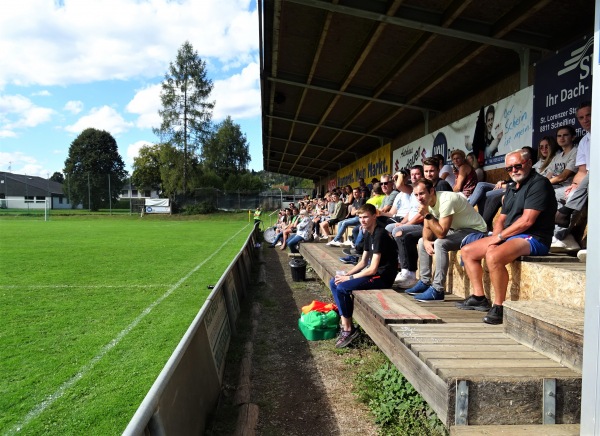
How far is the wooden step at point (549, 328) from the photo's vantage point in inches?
88.4

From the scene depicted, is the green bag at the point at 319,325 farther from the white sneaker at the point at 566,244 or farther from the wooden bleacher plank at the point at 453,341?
the white sneaker at the point at 566,244

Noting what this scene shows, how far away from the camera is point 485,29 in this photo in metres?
6.75

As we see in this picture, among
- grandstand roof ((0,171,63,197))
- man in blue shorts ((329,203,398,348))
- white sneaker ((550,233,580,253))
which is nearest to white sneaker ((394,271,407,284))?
man in blue shorts ((329,203,398,348))

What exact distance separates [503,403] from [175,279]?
7127 mm

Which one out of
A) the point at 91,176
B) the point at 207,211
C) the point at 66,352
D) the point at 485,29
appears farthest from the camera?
the point at 91,176

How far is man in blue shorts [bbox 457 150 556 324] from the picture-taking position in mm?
3482

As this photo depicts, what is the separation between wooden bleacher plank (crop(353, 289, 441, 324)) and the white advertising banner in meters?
4.19

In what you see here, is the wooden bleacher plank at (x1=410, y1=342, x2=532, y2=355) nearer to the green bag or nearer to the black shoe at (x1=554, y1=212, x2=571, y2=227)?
the black shoe at (x1=554, y1=212, x2=571, y2=227)

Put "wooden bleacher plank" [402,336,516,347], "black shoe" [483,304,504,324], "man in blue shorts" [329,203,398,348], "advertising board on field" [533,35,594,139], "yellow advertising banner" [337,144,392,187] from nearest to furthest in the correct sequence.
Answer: "wooden bleacher plank" [402,336,516,347] → "black shoe" [483,304,504,324] → "man in blue shorts" [329,203,398,348] → "advertising board on field" [533,35,594,139] → "yellow advertising banner" [337,144,392,187]

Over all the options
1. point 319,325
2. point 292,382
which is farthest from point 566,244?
point 292,382

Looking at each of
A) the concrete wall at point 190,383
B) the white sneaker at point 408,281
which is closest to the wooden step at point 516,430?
the concrete wall at point 190,383

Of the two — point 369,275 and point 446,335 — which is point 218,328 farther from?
point 446,335

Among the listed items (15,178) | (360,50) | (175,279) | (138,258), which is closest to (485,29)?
(360,50)

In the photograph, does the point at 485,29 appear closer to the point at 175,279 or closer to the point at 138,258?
the point at 175,279
